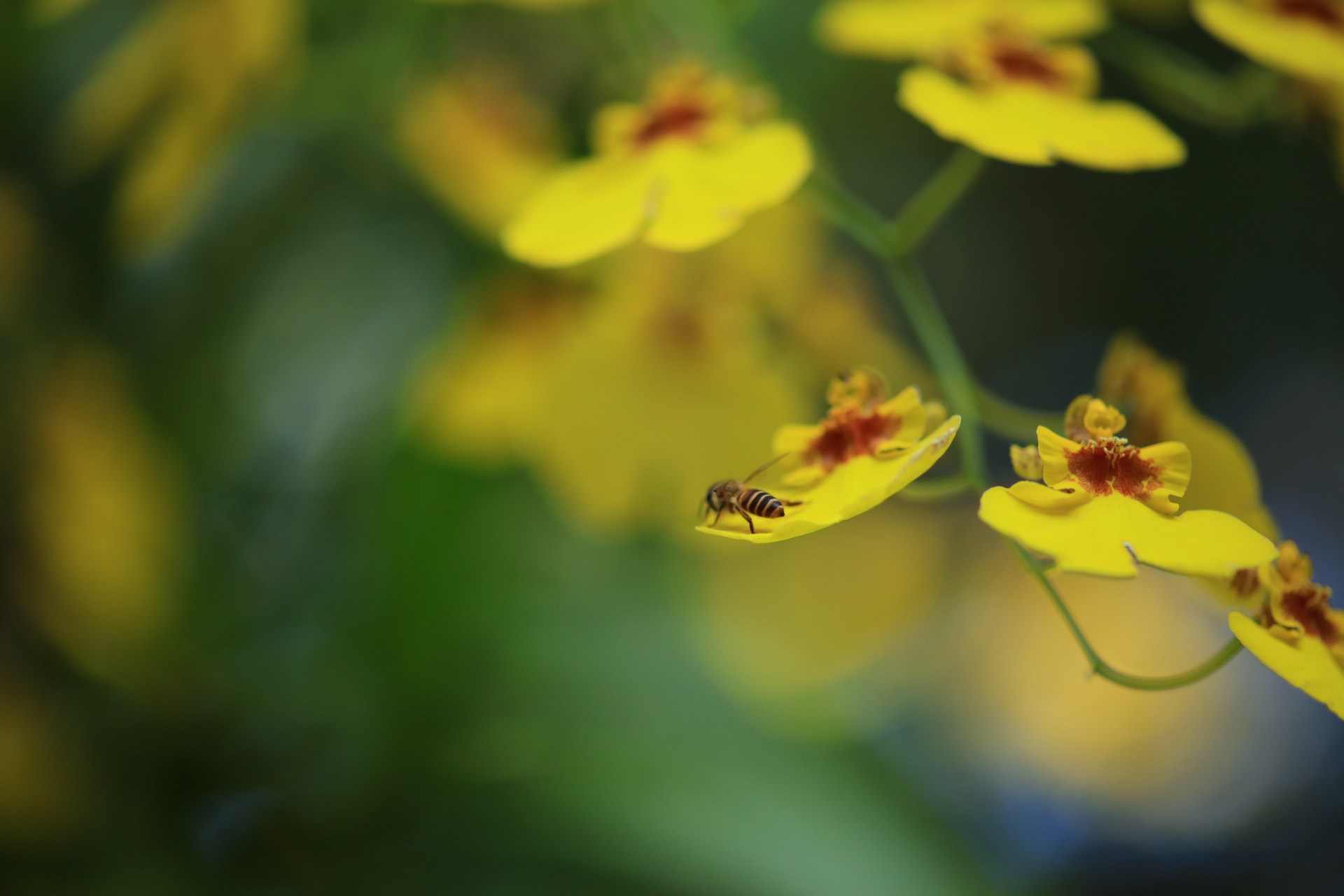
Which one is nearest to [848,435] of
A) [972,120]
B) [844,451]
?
[844,451]

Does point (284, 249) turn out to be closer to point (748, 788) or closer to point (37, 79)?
point (37, 79)

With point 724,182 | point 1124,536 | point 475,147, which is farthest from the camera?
point 475,147

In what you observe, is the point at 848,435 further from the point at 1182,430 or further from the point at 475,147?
the point at 475,147

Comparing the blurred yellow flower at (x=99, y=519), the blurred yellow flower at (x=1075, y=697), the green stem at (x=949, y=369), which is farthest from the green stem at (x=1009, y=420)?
the blurred yellow flower at (x=1075, y=697)

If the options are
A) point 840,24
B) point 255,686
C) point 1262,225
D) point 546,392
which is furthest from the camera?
point 1262,225

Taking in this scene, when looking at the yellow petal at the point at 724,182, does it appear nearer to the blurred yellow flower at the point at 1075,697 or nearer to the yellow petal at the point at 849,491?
the yellow petal at the point at 849,491

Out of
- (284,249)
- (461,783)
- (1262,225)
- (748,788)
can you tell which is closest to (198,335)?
(284,249)
